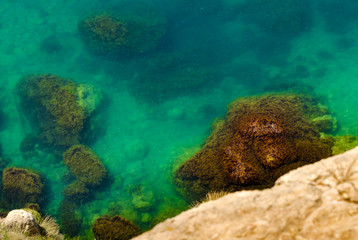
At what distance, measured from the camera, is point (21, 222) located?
8516 mm

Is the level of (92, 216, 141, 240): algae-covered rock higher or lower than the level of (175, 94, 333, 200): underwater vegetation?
lower

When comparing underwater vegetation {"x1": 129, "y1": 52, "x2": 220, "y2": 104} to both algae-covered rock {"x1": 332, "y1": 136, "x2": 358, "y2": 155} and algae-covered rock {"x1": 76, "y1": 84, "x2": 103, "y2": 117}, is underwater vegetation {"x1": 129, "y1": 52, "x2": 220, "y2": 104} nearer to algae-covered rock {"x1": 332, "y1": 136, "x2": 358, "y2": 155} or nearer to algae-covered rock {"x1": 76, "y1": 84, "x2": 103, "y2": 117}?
algae-covered rock {"x1": 76, "y1": 84, "x2": 103, "y2": 117}

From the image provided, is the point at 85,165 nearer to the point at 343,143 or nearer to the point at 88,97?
the point at 88,97

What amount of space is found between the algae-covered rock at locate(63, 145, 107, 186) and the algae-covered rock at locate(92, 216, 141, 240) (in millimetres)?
2194

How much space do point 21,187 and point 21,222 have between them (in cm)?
460

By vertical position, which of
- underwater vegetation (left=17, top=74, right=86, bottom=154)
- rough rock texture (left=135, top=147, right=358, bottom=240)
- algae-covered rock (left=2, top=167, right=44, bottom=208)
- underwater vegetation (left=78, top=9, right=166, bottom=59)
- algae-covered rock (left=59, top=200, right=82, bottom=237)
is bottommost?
algae-covered rock (left=59, top=200, right=82, bottom=237)

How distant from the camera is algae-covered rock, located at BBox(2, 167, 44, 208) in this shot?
1234 cm

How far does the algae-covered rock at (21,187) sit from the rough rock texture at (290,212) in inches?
326

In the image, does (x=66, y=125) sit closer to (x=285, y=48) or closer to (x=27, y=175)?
(x=27, y=175)

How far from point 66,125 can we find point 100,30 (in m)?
6.33

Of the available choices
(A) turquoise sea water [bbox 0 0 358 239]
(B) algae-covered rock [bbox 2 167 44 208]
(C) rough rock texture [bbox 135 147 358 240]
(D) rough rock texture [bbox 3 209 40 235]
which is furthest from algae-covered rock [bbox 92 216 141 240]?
(C) rough rock texture [bbox 135 147 358 240]

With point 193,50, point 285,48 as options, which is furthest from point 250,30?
point 193,50

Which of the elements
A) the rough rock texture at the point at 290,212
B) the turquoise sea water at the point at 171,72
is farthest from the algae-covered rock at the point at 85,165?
the rough rock texture at the point at 290,212

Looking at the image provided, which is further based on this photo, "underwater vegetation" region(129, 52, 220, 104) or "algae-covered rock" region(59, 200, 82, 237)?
"underwater vegetation" region(129, 52, 220, 104)
